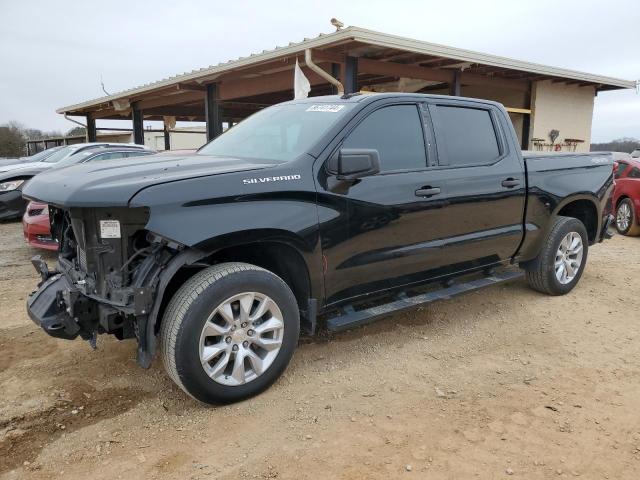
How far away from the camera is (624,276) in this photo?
6.33 metres

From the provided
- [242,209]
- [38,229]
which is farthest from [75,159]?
[242,209]

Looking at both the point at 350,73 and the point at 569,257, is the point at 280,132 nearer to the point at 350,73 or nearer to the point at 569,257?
the point at 569,257

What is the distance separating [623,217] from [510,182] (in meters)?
6.46

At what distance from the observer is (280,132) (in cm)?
394

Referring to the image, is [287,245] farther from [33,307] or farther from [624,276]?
[624,276]

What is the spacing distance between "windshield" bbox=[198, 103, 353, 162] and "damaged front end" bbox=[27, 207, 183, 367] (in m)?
1.05

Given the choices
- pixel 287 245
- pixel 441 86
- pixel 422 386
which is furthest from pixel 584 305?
pixel 441 86

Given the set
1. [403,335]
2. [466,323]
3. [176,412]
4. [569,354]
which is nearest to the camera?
[176,412]

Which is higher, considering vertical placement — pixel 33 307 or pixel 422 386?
pixel 33 307

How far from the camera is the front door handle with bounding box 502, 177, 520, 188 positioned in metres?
4.53

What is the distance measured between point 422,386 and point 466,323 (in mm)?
1354

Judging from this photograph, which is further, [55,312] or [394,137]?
[394,137]

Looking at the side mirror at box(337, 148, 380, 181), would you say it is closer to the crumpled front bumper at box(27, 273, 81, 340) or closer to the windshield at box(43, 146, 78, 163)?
the crumpled front bumper at box(27, 273, 81, 340)

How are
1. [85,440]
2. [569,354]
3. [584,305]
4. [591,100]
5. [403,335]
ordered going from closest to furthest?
[85,440]
[569,354]
[403,335]
[584,305]
[591,100]
